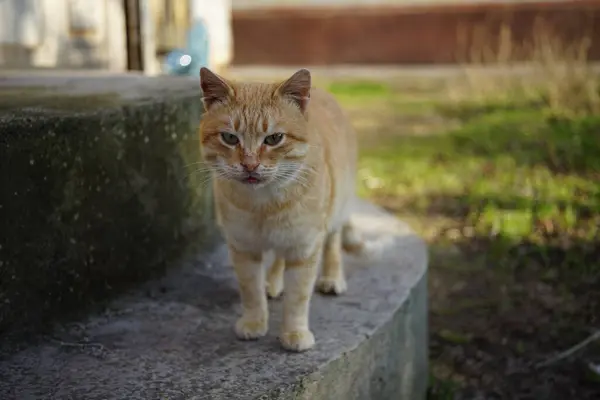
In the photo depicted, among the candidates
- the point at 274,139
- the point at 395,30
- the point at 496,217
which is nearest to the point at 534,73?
the point at 395,30

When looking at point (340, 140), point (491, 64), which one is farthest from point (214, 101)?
point (491, 64)

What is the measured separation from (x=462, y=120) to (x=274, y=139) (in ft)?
19.8

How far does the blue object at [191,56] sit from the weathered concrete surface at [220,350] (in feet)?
5.90

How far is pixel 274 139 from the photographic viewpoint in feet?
7.01

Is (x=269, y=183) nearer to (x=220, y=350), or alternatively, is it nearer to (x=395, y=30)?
(x=220, y=350)

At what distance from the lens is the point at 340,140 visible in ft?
9.00

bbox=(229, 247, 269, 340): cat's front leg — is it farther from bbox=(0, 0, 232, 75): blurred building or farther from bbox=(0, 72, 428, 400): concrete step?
bbox=(0, 0, 232, 75): blurred building

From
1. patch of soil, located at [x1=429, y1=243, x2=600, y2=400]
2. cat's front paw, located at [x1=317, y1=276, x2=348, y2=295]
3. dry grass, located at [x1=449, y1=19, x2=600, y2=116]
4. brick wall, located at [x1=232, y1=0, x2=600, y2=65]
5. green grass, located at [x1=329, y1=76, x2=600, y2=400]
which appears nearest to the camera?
cat's front paw, located at [x1=317, y1=276, x2=348, y2=295]

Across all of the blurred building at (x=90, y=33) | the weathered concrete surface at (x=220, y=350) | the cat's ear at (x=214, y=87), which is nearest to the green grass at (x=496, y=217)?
the weathered concrete surface at (x=220, y=350)

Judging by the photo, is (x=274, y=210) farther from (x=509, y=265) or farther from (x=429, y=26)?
(x=429, y=26)

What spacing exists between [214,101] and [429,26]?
28.8 feet

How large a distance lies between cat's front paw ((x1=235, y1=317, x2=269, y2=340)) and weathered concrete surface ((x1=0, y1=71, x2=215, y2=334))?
492mm

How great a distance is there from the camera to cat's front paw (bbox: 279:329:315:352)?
7.39 feet

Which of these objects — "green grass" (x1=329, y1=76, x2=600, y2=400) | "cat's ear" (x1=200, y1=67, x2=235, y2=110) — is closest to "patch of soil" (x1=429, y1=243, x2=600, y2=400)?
"green grass" (x1=329, y1=76, x2=600, y2=400)
